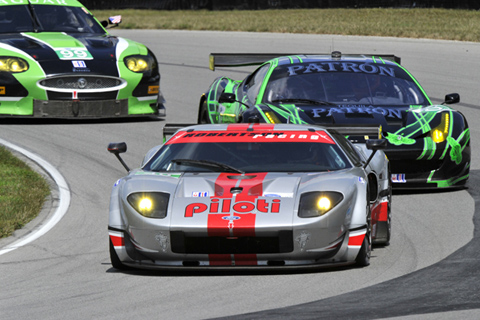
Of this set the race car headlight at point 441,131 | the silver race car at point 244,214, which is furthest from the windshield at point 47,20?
the silver race car at point 244,214

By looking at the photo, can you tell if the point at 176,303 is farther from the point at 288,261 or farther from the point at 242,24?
the point at 242,24

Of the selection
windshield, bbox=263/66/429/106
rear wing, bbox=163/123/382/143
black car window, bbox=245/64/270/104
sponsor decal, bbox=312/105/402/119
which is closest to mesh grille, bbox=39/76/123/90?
black car window, bbox=245/64/270/104

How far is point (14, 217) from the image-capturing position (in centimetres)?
886

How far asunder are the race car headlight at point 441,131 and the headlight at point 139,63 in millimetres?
4852

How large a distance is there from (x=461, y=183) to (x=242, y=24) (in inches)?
750

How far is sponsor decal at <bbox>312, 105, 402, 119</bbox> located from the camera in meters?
10.2

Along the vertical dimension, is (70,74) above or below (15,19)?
below

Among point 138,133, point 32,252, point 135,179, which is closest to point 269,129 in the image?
point 135,179

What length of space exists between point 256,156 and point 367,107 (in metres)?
3.01

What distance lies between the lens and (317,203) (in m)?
6.72

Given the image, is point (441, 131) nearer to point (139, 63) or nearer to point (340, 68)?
point (340, 68)

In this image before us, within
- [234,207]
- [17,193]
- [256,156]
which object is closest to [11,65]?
[17,193]

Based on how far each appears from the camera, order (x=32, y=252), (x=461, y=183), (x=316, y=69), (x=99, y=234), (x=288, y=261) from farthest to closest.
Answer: (x=316, y=69) < (x=461, y=183) < (x=99, y=234) < (x=32, y=252) < (x=288, y=261)

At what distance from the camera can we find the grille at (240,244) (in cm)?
655
